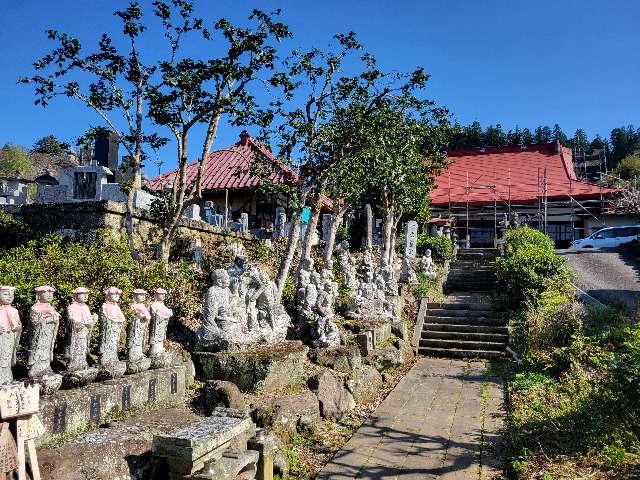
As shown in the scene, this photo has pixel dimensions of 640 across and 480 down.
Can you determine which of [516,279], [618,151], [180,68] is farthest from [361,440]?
[618,151]

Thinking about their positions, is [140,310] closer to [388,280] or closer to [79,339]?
[79,339]

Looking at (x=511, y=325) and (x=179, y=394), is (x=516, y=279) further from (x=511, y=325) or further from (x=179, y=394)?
(x=179, y=394)

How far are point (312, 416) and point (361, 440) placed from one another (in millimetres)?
756

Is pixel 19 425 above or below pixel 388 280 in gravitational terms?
below

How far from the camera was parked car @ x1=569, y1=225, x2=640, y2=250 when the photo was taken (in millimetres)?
23281

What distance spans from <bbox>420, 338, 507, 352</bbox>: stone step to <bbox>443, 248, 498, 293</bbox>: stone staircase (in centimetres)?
517

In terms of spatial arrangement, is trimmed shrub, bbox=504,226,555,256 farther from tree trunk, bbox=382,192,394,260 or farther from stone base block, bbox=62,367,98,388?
stone base block, bbox=62,367,98,388

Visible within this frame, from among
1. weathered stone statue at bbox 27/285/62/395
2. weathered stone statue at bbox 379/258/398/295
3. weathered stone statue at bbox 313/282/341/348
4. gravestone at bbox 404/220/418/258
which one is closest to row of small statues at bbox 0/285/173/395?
weathered stone statue at bbox 27/285/62/395

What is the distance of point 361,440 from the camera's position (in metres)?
6.76

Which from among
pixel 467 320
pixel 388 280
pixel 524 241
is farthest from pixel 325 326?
pixel 524 241

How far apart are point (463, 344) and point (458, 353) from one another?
1.46ft

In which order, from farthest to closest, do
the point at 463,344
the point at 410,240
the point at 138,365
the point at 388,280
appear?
the point at 410,240 < the point at 388,280 < the point at 463,344 < the point at 138,365

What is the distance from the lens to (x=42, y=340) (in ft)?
15.7

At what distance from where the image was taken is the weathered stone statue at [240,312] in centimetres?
733
